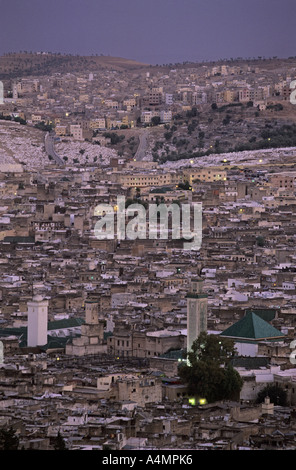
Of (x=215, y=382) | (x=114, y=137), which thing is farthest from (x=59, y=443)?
(x=114, y=137)

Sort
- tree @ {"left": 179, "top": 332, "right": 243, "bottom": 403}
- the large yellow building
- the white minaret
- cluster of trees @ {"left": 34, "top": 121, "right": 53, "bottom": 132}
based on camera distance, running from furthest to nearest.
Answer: cluster of trees @ {"left": 34, "top": 121, "right": 53, "bottom": 132} → the large yellow building → the white minaret → tree @ {"left": 179, "top": 332, "right": 243, "bottom": 403}

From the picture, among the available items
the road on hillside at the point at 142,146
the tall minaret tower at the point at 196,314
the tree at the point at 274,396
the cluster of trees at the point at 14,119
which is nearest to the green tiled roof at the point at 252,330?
A: the tall minaret tower at the point at 196,314

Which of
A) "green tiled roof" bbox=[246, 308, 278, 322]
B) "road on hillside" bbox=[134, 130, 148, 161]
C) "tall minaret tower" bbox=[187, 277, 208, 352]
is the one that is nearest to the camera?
"tall minaret tower" bbox=[187, 277, 208, 352]

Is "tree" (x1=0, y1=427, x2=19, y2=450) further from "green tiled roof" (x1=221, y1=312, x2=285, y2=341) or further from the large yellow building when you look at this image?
the large yellow building

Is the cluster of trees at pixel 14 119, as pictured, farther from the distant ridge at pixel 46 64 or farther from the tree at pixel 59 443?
the tree at pixel 59 443

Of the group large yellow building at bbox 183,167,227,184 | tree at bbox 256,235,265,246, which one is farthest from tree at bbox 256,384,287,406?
large yellow building at bbox 183,167,227,184

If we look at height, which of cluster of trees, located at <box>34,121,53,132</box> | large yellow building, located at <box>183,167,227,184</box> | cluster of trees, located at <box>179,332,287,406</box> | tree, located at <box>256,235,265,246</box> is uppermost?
cluster of trees, located at <box>34,121,53,132</box>
